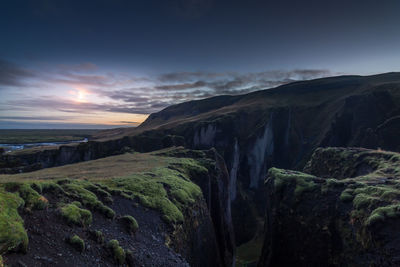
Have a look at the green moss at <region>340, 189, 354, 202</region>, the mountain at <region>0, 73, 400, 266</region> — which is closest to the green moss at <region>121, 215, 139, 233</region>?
the green moss at <region>340, 189, 354, 202</region>

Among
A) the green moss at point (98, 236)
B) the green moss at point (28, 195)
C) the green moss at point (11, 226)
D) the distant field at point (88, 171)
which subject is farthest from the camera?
the distant field at point (88, 171)

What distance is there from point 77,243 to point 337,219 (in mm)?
25807

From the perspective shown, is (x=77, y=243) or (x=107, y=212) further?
(x=107, y=212)

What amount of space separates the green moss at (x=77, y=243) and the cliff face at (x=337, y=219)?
2338 centimetres

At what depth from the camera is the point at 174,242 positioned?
68.2ft

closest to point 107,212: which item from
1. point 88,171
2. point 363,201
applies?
point 88,171

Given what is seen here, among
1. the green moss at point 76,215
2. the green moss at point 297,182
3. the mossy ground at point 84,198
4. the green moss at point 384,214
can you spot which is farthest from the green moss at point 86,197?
the green moss at point 297,182

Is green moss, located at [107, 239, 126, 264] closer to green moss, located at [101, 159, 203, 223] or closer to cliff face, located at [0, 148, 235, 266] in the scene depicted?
cliff face, located at [0, 148, 235, 266]

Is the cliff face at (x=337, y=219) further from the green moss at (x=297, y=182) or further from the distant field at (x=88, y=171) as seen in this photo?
the distant field at (x=88, y=171)

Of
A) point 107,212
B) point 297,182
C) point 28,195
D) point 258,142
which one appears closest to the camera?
point 28,195

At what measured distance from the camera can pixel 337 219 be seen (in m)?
25.2

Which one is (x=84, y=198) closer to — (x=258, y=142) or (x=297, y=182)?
(x=297, y=182)

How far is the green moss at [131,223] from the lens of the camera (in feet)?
58.6

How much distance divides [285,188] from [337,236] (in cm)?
945
